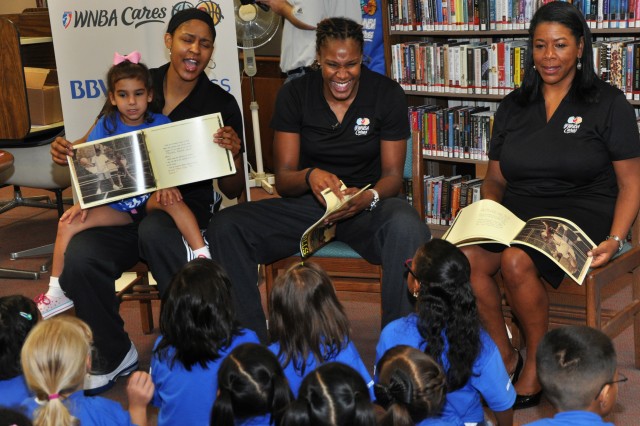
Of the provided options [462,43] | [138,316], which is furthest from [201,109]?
[462,43]

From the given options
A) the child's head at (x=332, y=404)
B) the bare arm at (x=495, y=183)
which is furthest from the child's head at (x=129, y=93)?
the child's head at (x=332, y=404)

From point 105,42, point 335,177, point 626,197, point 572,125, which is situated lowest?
point 626,197

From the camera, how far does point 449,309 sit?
235 cm

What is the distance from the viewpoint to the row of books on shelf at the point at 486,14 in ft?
13.9

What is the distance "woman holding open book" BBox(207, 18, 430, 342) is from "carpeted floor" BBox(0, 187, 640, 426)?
0.55 m

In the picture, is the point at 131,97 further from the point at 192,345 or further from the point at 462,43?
the point at 462,43

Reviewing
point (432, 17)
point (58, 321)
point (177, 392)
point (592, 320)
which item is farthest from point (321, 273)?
point (432, 17)

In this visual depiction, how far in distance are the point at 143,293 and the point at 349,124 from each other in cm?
116

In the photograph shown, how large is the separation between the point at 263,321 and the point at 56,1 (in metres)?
2.36

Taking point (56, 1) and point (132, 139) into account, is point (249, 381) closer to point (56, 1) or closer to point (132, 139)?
point (132, 139)

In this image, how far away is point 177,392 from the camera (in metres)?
2.29

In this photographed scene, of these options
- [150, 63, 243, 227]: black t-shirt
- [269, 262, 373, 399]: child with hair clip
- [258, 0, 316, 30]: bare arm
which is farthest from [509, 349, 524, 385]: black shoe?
[258, 0, 316, 30]: bare arm

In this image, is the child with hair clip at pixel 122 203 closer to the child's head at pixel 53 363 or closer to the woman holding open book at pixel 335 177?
the woman holding open book at pixel 335 177

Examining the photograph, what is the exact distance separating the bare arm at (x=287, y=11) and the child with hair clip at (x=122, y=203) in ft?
6.30
